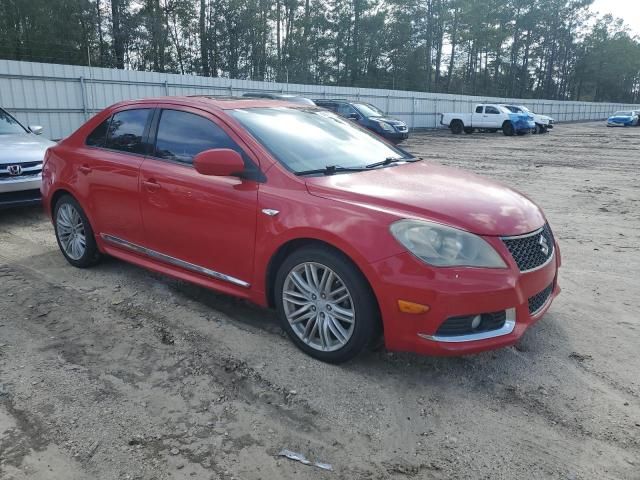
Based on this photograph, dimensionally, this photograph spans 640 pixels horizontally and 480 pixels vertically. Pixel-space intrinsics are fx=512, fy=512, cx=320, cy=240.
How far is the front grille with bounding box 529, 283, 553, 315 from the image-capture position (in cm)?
306

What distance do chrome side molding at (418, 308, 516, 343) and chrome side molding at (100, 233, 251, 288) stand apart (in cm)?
132

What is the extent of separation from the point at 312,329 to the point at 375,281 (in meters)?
0.63

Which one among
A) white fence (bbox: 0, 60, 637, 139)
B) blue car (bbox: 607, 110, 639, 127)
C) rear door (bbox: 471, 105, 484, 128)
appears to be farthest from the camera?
blue car (bbox: 607, 110, 639, 127)

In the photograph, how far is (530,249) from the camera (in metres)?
3.05

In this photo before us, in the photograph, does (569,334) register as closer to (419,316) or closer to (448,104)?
(419,316)

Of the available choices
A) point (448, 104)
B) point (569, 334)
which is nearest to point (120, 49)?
point (448, 104)

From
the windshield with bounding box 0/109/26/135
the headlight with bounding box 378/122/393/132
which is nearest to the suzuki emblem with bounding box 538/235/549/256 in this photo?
the windshield with bounding box 0/109/26/135

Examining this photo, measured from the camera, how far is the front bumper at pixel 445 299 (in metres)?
2.74

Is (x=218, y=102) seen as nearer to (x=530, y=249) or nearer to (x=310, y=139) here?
(x=310, y=139)

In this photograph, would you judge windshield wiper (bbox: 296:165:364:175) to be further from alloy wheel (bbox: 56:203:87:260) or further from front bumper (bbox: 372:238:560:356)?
alloy wheel (bbox: 56:203:87:260)

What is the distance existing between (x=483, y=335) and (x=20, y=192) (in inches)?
239

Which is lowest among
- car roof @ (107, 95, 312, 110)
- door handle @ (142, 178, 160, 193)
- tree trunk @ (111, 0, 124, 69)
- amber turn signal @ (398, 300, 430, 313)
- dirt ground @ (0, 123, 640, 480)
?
dirt ground @ (0, 123, 640, 480)

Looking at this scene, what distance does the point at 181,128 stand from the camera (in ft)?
13.0

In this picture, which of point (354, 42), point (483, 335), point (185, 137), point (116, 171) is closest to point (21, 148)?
point (116, 171)
